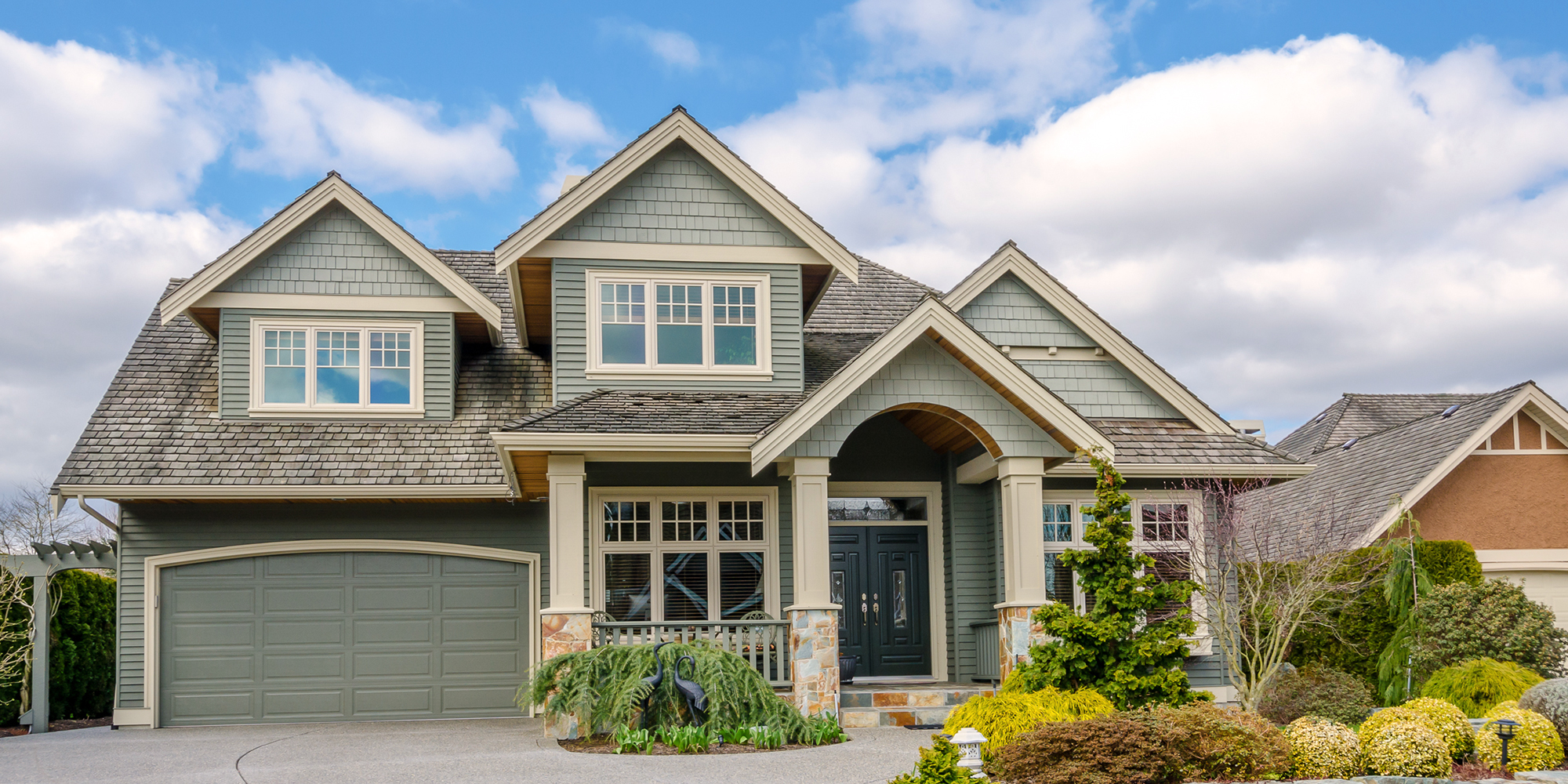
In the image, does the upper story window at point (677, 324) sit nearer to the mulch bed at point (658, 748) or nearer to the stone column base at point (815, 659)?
the stone column base at point (815, 659)

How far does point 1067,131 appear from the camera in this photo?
1639 cm

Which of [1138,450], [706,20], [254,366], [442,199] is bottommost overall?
[1138,450]

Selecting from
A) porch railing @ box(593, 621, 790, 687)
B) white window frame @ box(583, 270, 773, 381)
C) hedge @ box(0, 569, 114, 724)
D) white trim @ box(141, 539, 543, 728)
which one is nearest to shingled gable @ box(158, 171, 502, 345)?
white window frame @ box(583, 270, 773, 381)

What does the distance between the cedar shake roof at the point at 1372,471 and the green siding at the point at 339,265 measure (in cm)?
1039

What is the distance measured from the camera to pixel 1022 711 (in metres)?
9.31

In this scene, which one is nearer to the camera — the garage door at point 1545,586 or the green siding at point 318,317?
the green siding at point 318,317

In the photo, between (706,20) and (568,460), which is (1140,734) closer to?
(568,460)

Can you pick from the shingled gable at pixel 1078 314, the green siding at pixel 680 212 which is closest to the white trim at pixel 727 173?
the green siding at pixel 680 212

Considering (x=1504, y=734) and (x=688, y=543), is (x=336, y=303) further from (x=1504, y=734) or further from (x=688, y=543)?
(x=1504, y=734)

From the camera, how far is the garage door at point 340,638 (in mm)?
14328

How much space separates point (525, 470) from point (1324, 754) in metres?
8.18

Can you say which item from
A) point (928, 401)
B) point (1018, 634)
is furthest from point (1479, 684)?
point (928, 401)

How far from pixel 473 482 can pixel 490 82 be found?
14.6 ft

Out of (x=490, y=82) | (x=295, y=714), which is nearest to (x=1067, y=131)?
(x=490, y=82)
